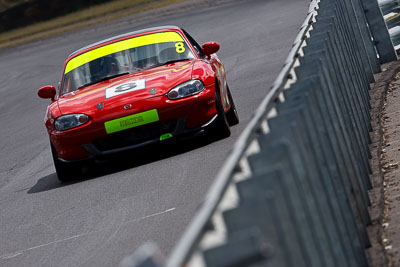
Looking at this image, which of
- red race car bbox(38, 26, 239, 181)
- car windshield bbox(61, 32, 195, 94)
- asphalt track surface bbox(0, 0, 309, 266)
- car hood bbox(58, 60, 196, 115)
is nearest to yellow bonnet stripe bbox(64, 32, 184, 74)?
car windshield bbox(61, 32, 195, 94)

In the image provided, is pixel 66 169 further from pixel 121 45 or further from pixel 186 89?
pixel 121 45

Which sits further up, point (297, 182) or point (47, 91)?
point (47, 91)

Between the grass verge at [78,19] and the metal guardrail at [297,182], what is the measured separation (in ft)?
127

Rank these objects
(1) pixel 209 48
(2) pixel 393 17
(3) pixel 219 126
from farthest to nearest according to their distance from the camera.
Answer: (2) pixel 393 17 → (1) pixel 209 48 → (3) pixel 219 126

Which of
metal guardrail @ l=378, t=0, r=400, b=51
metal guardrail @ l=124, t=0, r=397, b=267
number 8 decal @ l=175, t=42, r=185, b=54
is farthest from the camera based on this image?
metal guardrail @ l=378, t=0, r=400, b=51

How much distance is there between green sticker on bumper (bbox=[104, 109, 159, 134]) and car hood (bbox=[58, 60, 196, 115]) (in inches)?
5.9

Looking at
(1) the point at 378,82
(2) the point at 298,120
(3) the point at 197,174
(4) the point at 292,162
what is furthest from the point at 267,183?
Answer: (1) the point at 378,82

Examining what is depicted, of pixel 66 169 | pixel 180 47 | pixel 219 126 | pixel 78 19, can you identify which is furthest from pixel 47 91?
pixel 78 19

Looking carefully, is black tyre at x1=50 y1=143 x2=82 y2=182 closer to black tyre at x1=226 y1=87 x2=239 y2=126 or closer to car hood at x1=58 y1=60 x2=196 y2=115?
car hood at x1=58 y1=60 x2=196 y2=115

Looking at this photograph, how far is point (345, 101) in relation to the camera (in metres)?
6.41

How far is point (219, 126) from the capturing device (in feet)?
32.6

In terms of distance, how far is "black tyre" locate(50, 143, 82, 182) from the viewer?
9.89 meters

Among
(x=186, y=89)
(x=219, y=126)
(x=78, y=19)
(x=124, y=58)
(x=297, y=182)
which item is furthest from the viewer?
(x=78, y=19)

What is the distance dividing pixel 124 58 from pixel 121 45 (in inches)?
9.8
